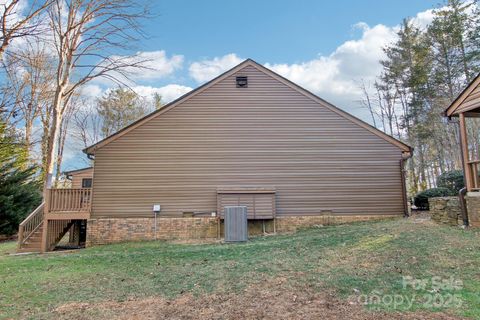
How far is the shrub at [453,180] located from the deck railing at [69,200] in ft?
49.7

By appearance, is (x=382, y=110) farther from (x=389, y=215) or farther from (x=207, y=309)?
(x=207, y=309)

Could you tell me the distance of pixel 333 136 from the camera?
12.8 metres

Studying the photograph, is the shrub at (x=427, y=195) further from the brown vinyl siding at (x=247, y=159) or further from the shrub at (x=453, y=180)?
the brown vinyl siding at (x=247, y=159)

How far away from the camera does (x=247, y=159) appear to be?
1252cm

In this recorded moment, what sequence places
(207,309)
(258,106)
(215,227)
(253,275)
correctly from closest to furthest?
(207,309), (253,275), (215,227), (258,106)

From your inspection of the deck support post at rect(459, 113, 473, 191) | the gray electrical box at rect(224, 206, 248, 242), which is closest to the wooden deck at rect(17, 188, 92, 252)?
the gray electrical box at rect(224, 206, 248, 242)

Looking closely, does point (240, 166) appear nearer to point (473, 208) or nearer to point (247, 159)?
point (247, 159)

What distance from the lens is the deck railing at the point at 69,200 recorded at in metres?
11.7

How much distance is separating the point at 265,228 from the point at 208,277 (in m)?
6.68

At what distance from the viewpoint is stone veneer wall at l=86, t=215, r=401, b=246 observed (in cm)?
1177

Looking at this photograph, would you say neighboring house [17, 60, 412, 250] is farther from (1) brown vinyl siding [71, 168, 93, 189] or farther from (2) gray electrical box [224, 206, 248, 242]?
(1) brown vinyl siding [71, 168, 93, 189]

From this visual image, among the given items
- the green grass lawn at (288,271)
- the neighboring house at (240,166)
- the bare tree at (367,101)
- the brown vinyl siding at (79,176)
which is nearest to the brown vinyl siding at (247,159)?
the neighboring house at (240,166)

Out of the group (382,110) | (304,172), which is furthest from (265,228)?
(382,110)

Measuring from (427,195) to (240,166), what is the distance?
8.55 meters
